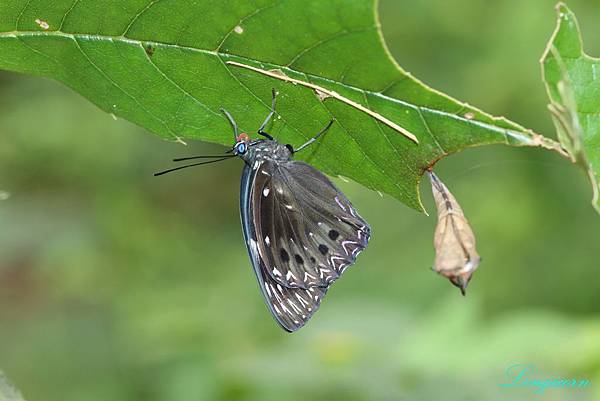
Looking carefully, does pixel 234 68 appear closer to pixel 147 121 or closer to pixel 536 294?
pixel 147 121

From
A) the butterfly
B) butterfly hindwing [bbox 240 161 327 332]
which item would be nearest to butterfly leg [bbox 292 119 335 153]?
the butterfly

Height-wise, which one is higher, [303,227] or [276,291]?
[303,227]

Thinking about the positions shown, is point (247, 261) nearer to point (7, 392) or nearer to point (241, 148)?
point (241, 148)

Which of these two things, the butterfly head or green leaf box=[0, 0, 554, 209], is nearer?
green leaf box=[0, 0, 554, 209]

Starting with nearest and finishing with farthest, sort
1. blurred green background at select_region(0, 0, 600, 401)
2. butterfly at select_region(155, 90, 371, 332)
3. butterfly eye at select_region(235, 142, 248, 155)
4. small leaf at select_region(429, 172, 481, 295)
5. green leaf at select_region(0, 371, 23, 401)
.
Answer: green leaf at select_region(0, 371, 23, 401) → small leaf at select_region(429, 172, 481, 295) → butterfly eye at select_region(235, 142, 248, 155) → butterfly at select_region(155, 90, 371, 332) → blurred green background at select_region(0, 0, 600, 401)

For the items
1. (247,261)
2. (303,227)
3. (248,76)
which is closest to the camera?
(248,76)

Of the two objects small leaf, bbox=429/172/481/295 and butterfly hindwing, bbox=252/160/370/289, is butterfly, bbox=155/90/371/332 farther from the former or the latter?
small leaf, bbox=429/172/481/295

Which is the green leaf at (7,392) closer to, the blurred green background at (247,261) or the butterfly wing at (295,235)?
the butterfly wing at (295,235)

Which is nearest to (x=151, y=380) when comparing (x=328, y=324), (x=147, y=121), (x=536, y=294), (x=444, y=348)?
(x=328, y=324)

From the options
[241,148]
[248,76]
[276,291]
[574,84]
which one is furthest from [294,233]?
[574,84]
